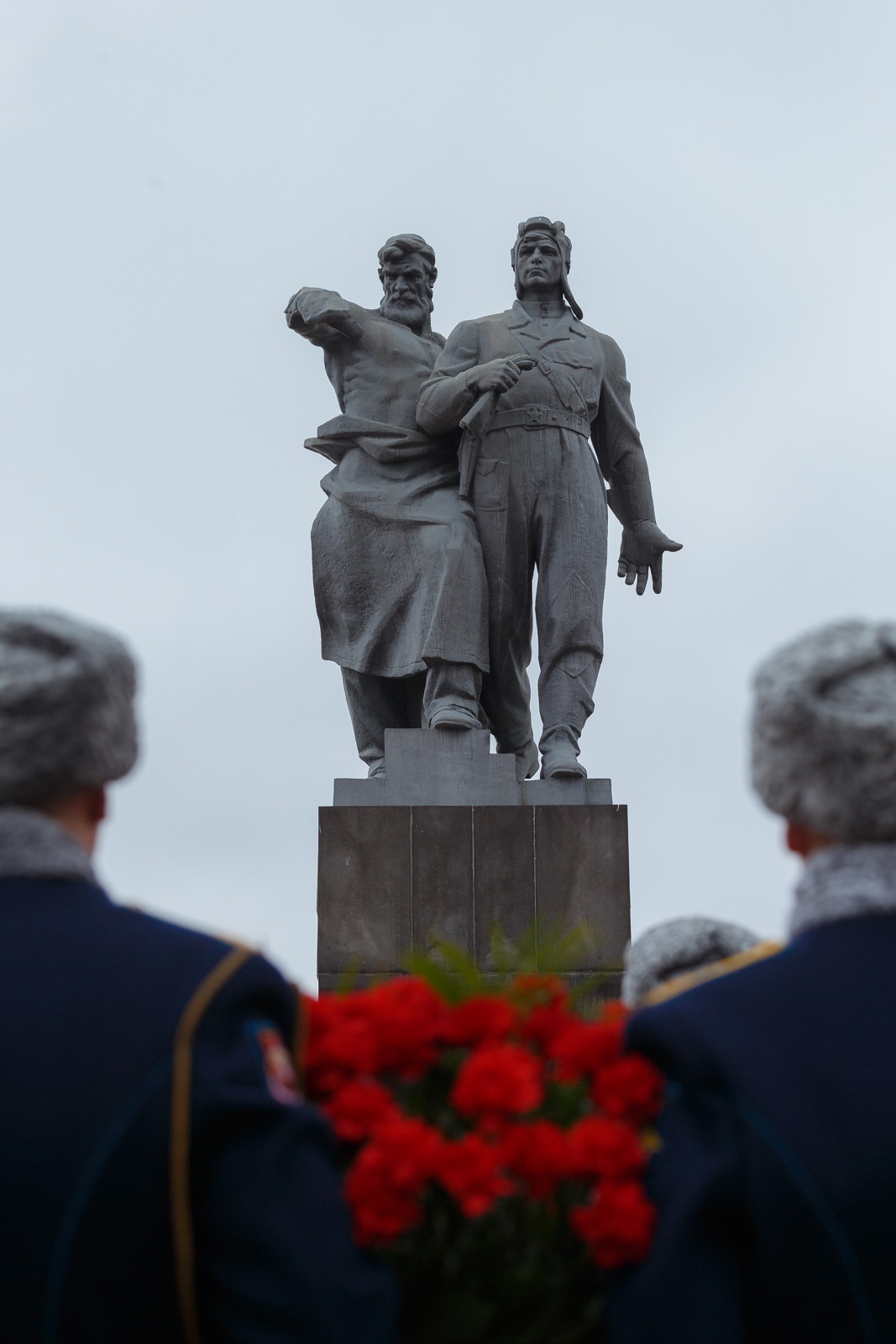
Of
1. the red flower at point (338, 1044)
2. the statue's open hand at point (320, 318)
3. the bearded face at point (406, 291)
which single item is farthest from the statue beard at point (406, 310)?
the red flower at point (338, 1044)

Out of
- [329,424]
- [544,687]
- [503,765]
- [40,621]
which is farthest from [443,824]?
[40,621]

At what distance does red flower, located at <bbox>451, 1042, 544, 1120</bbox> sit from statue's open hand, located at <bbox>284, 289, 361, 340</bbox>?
538cm

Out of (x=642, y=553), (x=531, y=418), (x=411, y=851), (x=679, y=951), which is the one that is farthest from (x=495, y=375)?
(x=679, y=951)

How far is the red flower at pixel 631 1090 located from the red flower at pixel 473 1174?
15cm

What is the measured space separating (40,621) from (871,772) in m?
0.98

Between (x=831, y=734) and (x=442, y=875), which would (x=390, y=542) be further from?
(x=831, y=734)

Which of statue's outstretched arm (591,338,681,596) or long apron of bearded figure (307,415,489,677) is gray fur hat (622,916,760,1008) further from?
statue's outstretched arm (591,338,681,596)

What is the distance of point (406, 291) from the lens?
23.5ft

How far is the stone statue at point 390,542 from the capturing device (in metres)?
6.55

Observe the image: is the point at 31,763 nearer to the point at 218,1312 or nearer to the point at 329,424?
the point at 218,1312

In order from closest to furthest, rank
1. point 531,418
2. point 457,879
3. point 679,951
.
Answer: point 679,951, point 457,879, point 531,418

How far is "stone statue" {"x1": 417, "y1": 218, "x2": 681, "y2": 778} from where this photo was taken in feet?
21.9

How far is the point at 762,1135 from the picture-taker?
1.70 meters

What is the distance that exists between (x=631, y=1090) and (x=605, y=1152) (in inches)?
3.4
